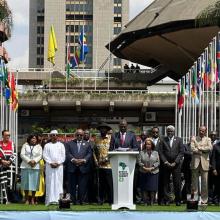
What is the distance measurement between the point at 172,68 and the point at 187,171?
151ft

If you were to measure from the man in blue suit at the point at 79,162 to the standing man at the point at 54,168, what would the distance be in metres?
0.19

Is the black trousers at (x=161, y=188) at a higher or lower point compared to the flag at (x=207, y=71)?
lower

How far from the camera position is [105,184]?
56.9 feet

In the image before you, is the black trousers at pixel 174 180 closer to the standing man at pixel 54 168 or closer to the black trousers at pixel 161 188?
the black trousers at pixel 161 188

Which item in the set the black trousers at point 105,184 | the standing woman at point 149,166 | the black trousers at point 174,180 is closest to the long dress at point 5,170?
the black trousers at point 105,184

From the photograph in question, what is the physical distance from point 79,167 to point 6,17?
716cm

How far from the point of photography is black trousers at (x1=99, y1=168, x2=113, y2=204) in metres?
17.1

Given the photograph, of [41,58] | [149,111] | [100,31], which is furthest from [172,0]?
[41,58]

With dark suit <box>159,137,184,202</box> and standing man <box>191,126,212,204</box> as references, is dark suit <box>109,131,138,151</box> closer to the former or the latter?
dark suit <box>159,137,184,202</box>

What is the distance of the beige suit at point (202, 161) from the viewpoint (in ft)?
55.0

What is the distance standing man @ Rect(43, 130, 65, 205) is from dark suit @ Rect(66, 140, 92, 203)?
19cm

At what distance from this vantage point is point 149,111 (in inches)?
2383

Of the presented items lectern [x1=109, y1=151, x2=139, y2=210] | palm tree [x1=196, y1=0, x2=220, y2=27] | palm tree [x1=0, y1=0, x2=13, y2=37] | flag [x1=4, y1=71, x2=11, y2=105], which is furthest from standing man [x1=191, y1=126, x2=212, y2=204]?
palm tree [x1=0, y1=0, x2=13, y2=37]

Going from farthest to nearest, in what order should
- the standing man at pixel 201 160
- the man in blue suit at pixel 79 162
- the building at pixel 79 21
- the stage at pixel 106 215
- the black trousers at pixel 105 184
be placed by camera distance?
the building at pixel 79 21 < the man in blue suit at pixel 79 162 < the black trousers at pixel 105 184 < the standing man at pixel 201 160 < the stage at pixel 106 215
